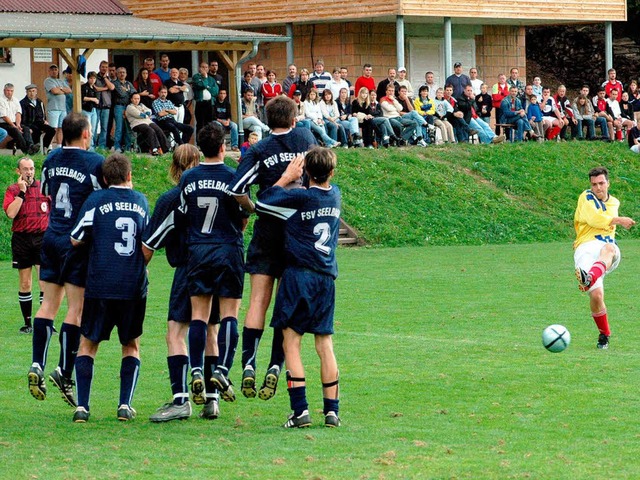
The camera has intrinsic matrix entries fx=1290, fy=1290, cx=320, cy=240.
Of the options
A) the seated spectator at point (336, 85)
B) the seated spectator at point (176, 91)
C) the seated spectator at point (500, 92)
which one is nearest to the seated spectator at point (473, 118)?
the seated spectator at point (500, 92)

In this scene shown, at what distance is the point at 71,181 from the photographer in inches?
382

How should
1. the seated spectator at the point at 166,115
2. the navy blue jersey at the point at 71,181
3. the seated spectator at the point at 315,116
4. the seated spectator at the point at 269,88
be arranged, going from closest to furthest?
1. the navy blue jersey at the point at 71,181
2. the seated spectator at the point at 166,115
3. the seated spectator at the point at 315,116
4. the seated spectator at the point at 269,88

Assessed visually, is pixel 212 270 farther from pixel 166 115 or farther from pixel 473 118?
pixel 473 118

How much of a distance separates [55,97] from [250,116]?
456 cm

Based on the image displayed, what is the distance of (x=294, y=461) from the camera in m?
7.75

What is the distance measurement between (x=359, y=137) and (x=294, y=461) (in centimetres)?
2349

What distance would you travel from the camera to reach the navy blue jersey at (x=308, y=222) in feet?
28.6

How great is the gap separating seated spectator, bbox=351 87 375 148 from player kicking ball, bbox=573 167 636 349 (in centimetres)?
1771

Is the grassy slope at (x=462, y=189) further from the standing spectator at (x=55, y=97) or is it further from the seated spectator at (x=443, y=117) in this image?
the standing spectator at (x=55, y=97)

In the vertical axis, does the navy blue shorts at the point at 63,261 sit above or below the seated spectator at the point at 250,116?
below

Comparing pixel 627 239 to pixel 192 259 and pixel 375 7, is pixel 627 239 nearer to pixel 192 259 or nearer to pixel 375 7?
pixel 375 7

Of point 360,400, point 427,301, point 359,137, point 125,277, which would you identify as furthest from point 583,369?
point 359,137

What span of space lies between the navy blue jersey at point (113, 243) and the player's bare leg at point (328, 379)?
1340 millimetres

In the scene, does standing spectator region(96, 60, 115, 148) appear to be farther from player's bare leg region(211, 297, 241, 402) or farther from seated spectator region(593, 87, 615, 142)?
player's bare leg region(211, 297, 241, 402)
